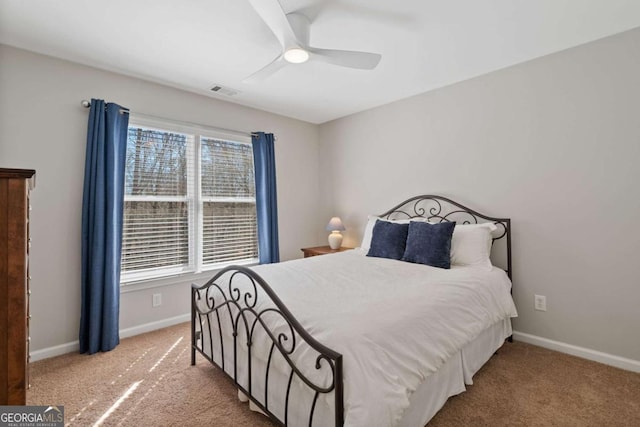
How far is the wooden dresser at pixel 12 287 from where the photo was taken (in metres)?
0.99

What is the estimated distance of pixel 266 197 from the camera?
3836mm

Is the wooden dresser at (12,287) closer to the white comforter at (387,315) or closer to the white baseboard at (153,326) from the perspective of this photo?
the white comforter at (387,315)

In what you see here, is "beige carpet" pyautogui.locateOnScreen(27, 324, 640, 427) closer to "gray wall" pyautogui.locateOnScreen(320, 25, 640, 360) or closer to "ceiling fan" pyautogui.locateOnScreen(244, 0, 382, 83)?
"gray wall" pyautogui.locateOnScreen(320, 25, 640, 360)

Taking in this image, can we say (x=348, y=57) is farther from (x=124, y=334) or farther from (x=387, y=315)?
(x=124, y=334)

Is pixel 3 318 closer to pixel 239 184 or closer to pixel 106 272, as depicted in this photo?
pixel 106 272

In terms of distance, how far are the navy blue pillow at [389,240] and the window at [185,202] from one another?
1655 millimetres

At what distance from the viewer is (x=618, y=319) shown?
226 centimetres

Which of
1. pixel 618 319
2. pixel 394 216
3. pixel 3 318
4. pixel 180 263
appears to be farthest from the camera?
pixel 394 216

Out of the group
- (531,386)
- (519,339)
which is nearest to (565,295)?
(519,339)

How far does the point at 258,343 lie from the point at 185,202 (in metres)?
2.23

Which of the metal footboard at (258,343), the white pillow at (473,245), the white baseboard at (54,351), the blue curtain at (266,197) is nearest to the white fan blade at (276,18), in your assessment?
the metal footboard at (258,343)

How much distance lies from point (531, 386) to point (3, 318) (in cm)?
282

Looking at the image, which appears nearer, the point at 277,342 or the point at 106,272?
the point at 277,342

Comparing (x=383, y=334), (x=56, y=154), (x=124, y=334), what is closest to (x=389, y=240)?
(x=383, y=334)
